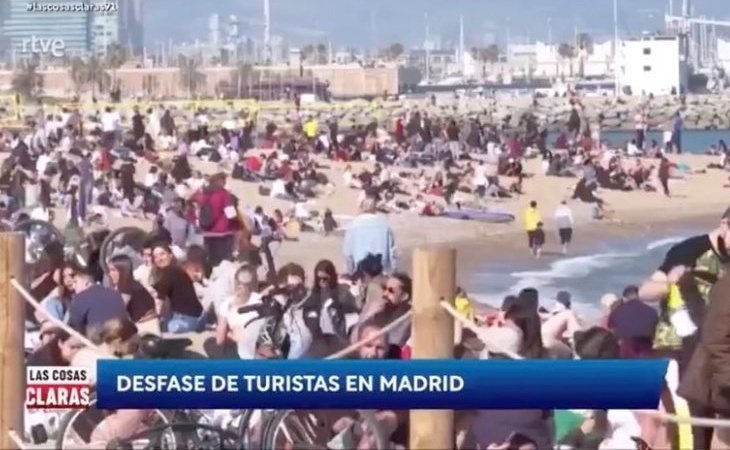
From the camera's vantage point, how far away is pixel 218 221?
7418 millimetres

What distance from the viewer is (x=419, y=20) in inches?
302

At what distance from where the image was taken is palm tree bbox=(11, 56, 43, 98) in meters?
7.60

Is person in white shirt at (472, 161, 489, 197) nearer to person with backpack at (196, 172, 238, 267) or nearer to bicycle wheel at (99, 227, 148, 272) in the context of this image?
person with backpack at (196, 172, 238, 267)

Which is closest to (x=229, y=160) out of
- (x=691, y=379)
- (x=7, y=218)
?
(x=7, y=218)

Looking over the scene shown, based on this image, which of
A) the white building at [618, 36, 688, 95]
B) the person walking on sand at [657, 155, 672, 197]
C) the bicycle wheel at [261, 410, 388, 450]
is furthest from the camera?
the white building at [618, 36, 688, 95]

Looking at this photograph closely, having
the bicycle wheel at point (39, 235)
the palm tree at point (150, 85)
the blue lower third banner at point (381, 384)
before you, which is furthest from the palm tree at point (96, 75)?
the blue lower third banner at point (381, 384)

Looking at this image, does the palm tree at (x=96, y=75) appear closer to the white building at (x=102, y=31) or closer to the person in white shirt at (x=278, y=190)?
the white building at (x=102, y=31)

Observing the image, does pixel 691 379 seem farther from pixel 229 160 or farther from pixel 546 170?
pixel 229 160

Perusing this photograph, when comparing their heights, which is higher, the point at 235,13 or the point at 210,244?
the point at 235,13

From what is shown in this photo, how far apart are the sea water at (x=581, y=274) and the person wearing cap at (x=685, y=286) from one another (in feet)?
0.19

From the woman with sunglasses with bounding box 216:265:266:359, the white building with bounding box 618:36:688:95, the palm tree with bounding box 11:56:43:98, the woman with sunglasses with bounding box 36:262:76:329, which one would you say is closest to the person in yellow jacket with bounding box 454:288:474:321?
the woman with sunglasses with bounding box 216:265:266:359

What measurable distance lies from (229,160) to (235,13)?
A: 63 centimetres

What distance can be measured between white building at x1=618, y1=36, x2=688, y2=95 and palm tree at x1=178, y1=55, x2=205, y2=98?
185 centimetres

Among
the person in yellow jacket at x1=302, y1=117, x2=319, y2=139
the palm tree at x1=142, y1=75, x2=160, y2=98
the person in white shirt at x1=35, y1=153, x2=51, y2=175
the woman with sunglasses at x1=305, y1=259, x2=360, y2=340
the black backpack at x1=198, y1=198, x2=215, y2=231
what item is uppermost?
the palm tree at x1=142, y1=75, x2=160, y2=98
